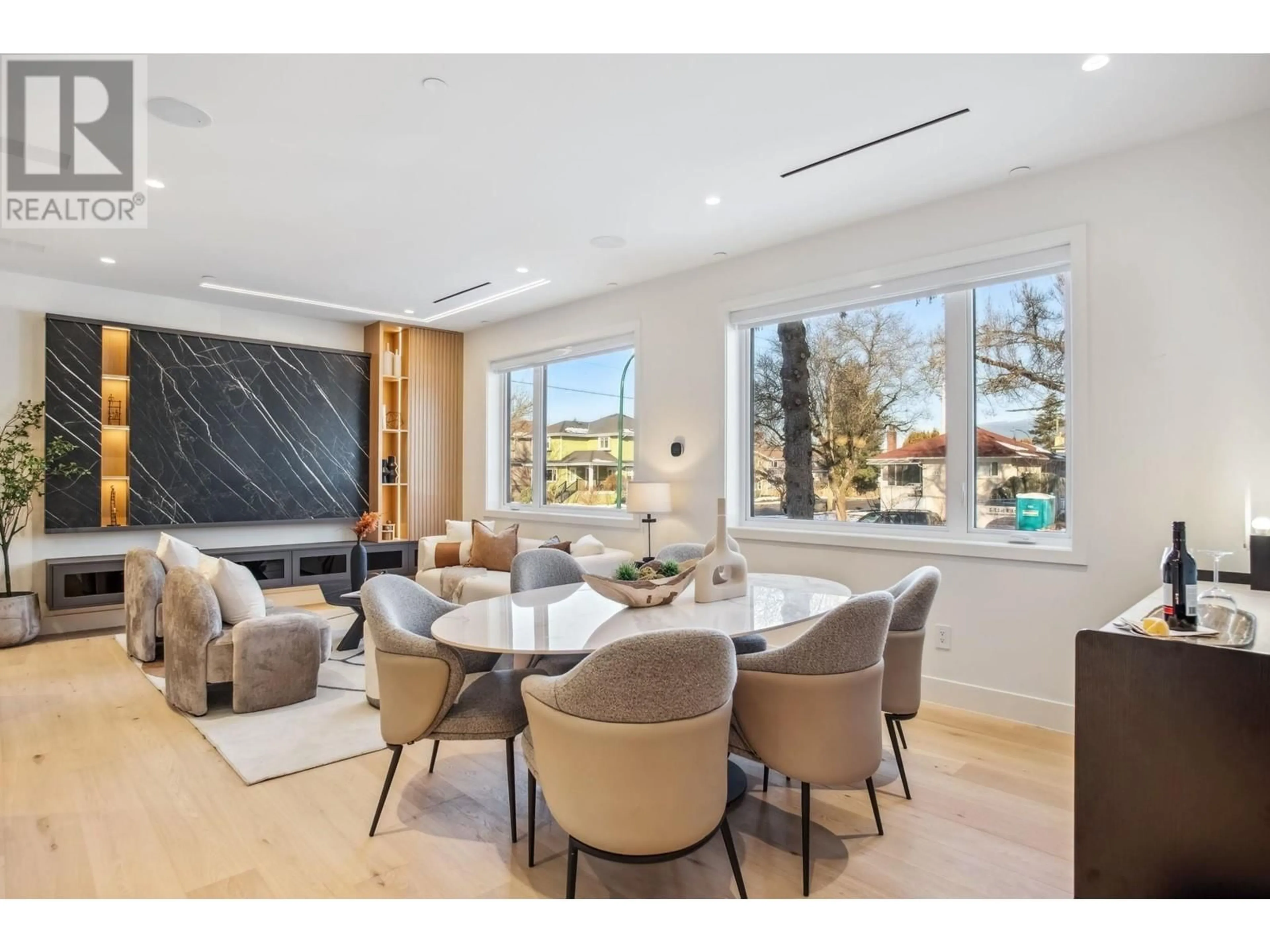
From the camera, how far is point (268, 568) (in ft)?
19.4

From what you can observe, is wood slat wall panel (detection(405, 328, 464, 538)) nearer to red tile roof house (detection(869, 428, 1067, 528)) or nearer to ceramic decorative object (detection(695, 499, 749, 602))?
red tile roof house (detection(869, 428, 1067, 528))

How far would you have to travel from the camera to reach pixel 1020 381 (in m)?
3.43

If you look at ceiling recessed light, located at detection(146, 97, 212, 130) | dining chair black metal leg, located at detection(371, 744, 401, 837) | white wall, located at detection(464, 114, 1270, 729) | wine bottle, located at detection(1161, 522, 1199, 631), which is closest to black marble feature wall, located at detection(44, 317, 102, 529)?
ceiling recessed light, located at detection(146, 97, 212, 130)

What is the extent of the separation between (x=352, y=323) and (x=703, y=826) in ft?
20.5

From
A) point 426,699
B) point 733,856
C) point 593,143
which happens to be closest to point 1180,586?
point 733,856

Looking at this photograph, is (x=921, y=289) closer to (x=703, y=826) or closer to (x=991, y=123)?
(x=991, y=123)

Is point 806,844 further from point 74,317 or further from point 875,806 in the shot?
point 74,317

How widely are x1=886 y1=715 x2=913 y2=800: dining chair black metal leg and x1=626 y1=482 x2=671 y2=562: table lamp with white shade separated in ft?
7.35

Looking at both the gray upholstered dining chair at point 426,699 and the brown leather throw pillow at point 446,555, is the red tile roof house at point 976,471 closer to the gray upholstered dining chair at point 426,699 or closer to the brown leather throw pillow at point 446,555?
the gray upholstered dining chair at point 426,699

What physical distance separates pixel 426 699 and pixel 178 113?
249 cm

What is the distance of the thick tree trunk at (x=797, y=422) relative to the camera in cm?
433

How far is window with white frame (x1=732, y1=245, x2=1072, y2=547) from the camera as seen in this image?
3.36 metres

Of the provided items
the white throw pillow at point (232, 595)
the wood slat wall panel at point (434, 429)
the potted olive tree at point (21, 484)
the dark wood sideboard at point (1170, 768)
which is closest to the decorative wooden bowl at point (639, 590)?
the dark wood sideboard at point (1170, 768)
